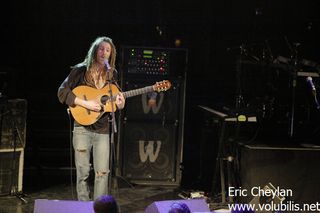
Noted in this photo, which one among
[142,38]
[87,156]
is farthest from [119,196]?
[142,38]

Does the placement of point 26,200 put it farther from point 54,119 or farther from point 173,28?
point 173,28

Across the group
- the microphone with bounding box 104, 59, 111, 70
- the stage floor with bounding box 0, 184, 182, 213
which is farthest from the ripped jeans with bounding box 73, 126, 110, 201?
the stage floor with bounding box 0, 184, 182, 213

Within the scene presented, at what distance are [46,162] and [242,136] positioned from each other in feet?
10.7

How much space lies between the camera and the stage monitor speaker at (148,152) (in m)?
7.43

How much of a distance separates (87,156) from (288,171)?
223cm

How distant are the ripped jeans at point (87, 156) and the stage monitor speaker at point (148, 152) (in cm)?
174

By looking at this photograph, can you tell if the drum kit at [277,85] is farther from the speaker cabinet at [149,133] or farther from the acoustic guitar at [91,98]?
the acoustic guitar at [91,98]

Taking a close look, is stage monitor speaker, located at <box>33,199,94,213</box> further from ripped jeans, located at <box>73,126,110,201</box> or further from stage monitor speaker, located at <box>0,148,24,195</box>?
stage monitor speaker, located at <box>0,148,24,195</box>

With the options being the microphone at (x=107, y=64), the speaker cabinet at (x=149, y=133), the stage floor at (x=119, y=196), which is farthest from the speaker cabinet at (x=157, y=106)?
the microphone at (x=107, y=64)

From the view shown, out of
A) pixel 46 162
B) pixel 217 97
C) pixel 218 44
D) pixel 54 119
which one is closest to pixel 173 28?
pixel 218 44

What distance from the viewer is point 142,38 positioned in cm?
865

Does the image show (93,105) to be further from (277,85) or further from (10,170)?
(277,85)

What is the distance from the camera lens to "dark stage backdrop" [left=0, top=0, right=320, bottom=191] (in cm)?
859

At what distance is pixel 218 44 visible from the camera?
8.91m
